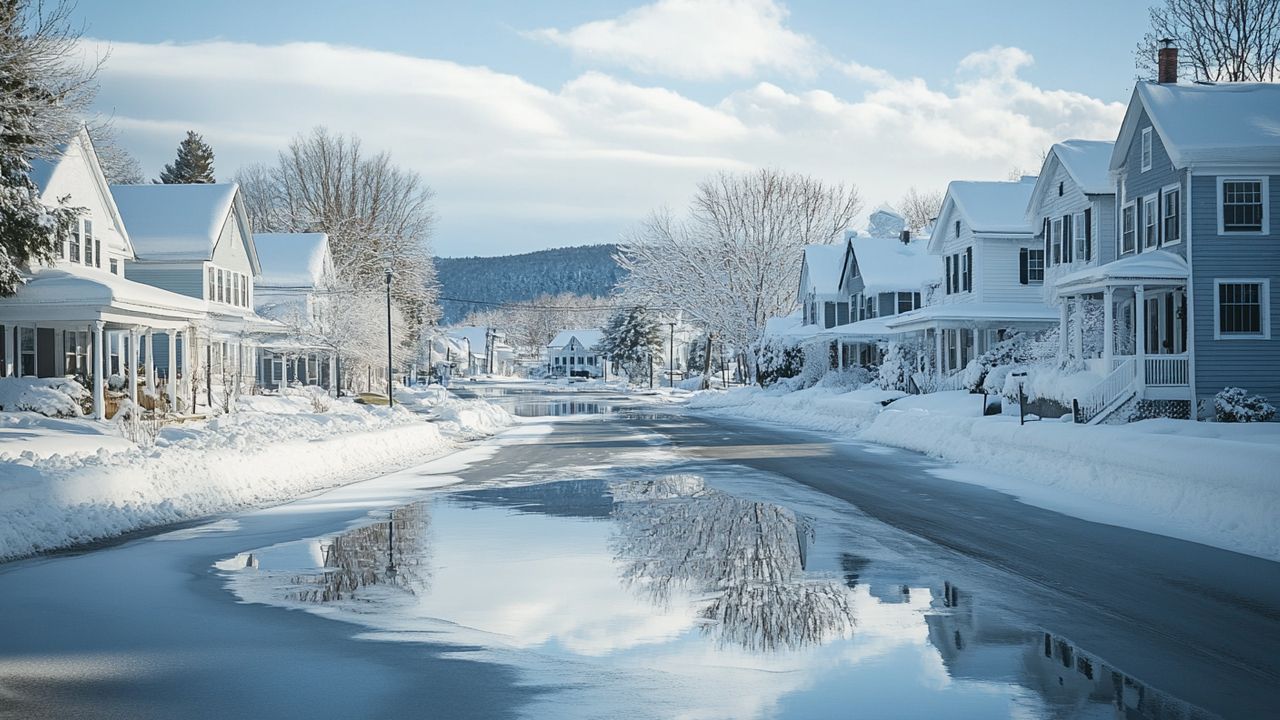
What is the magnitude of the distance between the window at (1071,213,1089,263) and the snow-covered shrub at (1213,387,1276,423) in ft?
34.1

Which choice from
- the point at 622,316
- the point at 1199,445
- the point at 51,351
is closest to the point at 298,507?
the point at 1199,445

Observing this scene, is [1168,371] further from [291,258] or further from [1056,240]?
[291,258]

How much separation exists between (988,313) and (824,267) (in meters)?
23.4

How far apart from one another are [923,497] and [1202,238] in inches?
631

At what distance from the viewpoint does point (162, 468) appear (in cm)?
1557

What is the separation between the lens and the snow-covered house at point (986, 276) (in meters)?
42.7

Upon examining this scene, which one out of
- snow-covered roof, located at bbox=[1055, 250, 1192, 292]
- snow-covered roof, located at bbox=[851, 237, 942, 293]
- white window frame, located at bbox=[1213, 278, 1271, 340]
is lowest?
white window frame, located at bbox=[1213, 278, 1271, 340]

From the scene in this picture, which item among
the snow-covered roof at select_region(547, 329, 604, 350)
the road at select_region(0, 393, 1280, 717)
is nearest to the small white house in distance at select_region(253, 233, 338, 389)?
the road at select_region(0, 393, 1280, 717)

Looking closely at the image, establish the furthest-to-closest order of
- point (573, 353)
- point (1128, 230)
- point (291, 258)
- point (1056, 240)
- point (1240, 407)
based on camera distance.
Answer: point (573, 353) < point (291, 258) < point (1056, 240) < point (1128, 230) < point (1240, 407)

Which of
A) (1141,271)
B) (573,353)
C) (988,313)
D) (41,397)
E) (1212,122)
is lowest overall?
(41,397)

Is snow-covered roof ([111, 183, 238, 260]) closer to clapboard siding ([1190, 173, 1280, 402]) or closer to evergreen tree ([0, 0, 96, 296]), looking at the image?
evergreen tree ([0, 0, 96, 296])

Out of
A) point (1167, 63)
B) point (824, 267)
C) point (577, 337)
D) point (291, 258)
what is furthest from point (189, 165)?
point (577, 337)

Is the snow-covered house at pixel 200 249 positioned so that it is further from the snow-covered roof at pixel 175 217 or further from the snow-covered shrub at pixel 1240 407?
the snow-covered shrub at pixel 1240 407

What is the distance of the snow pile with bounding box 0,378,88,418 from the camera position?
2612 cm
